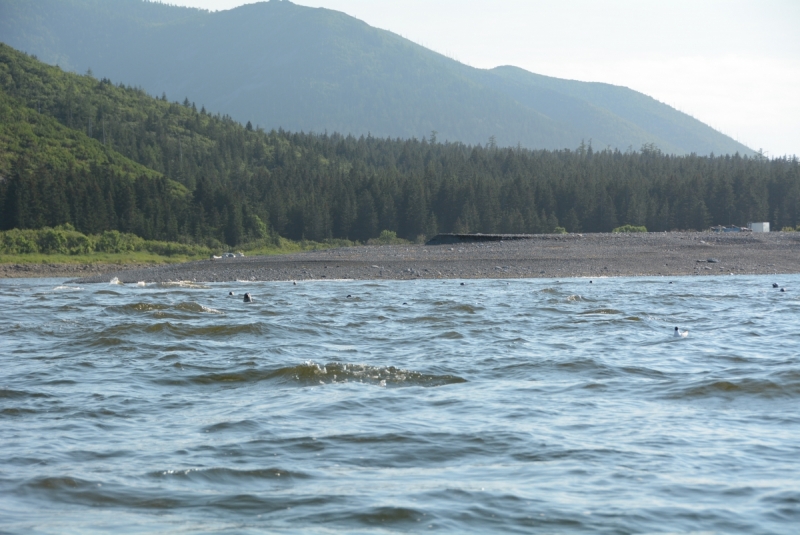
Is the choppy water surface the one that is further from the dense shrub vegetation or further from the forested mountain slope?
the forested mountain slope

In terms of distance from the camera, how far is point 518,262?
1570 inches

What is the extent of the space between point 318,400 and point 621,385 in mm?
4119

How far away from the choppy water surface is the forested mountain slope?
64.7 m

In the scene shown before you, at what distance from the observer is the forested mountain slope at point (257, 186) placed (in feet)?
264

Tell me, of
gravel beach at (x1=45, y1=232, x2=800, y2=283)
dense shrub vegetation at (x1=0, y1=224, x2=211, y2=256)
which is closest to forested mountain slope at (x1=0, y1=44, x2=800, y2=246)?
dense shrub vegetation at (x1=0, y1=224, x2=211, y2=256)

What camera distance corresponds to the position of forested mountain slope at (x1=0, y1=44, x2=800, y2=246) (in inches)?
3164

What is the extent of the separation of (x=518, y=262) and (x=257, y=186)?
73.4 m

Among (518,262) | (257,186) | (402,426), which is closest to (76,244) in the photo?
(518,262)

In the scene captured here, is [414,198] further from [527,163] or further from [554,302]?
[554,302]

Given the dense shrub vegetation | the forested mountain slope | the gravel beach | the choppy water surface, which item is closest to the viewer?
the choppy water surface

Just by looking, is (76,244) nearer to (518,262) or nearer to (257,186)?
(518,262)

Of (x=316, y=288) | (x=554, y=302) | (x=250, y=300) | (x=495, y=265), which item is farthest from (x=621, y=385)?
(x=495, y=265)

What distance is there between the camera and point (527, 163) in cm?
14188

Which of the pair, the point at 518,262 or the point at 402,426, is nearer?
the point at 402,426
